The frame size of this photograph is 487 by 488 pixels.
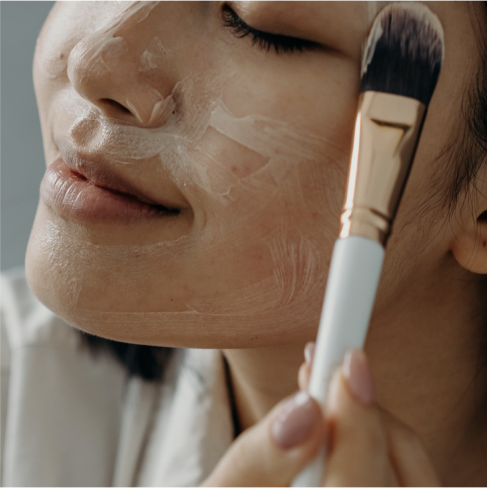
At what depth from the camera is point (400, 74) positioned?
18.9 inches

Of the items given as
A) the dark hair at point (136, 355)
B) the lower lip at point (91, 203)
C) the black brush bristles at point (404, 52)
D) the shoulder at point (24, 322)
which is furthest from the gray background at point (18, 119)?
the black brush bristles at point (404, 52)

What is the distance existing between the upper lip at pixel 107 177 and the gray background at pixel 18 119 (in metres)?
0.62

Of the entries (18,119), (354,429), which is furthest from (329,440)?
(18,119)

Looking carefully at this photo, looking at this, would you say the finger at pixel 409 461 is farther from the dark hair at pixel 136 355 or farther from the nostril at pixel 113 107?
the dark hair at pixel 136 355

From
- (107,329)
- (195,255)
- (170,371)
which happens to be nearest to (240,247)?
(195,255)

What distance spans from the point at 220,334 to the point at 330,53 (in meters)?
0.29

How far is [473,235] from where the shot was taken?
64 cm

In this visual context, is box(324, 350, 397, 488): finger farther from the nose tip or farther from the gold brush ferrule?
the nose tip

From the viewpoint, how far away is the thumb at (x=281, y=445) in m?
0.38

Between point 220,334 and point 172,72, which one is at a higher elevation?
point 172,72

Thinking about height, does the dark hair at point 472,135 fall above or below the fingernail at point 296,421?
above

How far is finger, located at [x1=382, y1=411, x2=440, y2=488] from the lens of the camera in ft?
1.59

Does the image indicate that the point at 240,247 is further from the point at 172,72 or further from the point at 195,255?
the point at 172,72

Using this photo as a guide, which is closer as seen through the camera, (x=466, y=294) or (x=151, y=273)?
(x=151, y=273)
